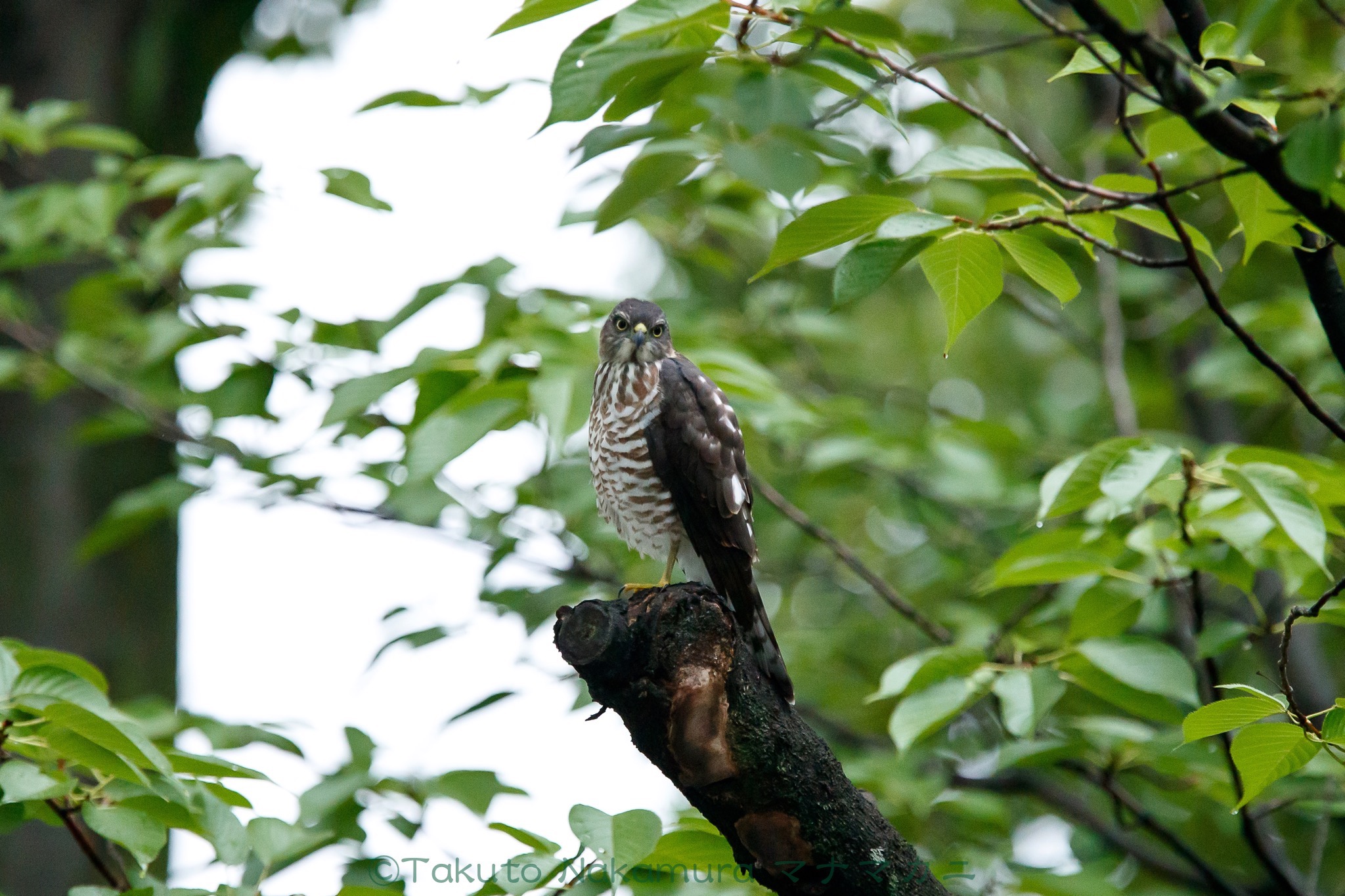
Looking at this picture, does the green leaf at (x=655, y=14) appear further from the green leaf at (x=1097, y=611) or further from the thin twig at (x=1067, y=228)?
the green leaf at (x=1097, y=611)

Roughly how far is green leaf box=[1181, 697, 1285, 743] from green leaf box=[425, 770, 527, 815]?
2.03 m

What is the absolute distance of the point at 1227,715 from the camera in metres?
2.08

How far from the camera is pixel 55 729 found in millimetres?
2350

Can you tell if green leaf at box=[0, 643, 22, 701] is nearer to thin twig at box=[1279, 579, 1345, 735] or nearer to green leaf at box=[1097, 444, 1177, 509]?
green leaf at box=[1097, 444, 1177, 509]

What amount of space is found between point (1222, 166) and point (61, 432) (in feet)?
18.7

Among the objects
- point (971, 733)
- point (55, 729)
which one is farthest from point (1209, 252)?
point (971, 733)

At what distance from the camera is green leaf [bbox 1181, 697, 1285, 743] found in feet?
6.72

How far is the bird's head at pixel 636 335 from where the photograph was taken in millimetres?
4137

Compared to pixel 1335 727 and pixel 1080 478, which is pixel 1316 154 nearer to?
pixel 1335 727

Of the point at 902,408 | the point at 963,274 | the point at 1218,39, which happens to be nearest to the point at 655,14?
the point at 963,274

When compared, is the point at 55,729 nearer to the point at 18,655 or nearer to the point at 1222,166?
the point at 18,655

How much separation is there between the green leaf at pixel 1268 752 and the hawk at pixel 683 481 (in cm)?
134

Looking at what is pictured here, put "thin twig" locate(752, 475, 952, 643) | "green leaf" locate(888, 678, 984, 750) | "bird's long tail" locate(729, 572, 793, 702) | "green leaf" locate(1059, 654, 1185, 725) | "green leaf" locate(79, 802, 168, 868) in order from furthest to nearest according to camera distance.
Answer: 1. "thin twig" locate(752, 475, 952, 643)
2. "bird's long tail" locate(729, 572, 793, 702)
3. "green leaf" locate(1059, 654, 1185, 725)
4. "green leaf" locate(888, 678, 984, 750)
5. "green leaf" locate(79, 802, 168, 868)

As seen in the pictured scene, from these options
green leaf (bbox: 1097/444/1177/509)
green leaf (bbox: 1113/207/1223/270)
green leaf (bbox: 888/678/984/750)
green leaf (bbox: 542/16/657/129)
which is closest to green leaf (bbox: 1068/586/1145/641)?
green leaf (bbox: 888/678/984/750)
